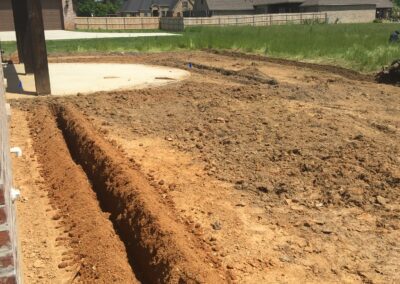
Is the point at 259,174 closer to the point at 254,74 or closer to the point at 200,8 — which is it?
the point at 254,74

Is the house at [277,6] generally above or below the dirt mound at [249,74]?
above

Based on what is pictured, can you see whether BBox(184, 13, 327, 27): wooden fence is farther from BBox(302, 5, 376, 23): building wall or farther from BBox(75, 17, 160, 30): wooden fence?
BBox(75, 17, 160, 30): wooden fence

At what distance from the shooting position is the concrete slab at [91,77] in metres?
11.8

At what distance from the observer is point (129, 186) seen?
5.10 meters

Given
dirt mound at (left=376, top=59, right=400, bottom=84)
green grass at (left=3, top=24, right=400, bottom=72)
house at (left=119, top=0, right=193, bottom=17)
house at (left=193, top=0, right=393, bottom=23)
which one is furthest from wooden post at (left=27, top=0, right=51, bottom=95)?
house at (left=119, top=0, right=193, bottom=17)

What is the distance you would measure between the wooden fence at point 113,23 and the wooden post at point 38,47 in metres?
36.1

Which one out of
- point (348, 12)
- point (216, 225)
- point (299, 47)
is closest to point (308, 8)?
point (348, 12)

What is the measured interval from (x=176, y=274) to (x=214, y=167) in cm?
288

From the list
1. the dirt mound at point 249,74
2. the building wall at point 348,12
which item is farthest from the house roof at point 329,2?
the dirt mound at point 249,74

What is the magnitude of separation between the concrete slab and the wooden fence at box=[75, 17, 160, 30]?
3006 centimetres

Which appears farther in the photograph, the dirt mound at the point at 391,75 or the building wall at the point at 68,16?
the building wall at the point at 68,16

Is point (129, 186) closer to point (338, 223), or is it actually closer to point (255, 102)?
point (338, 223)

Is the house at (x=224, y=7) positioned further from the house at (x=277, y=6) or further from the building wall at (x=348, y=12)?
the building wall at (x=348, y=12)

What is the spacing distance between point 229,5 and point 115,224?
185ft
